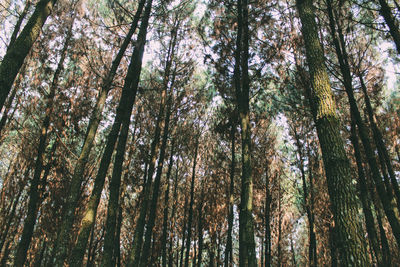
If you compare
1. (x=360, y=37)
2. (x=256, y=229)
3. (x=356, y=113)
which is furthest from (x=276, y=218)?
(x=360, y=37)

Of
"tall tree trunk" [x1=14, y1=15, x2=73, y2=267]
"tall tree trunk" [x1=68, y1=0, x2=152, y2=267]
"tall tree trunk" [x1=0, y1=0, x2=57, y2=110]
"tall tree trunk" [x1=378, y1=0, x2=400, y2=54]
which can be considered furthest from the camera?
"tall tree trunk" [x1=14, y1=15, x2=73, y2=267]

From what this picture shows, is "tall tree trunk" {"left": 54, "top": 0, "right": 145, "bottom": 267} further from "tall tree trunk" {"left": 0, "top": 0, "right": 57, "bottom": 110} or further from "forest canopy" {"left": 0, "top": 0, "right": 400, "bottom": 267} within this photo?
"tall tree trunk" {"left": 0, "top": 0, "right": 57, "bottom": 110}

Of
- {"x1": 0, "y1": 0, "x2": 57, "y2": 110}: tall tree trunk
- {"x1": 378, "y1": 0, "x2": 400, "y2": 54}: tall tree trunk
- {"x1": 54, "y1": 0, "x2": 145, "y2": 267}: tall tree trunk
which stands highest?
{"x1": 378, "y1": 0, "x2": 400, "y2": 54}: tall tree trunk

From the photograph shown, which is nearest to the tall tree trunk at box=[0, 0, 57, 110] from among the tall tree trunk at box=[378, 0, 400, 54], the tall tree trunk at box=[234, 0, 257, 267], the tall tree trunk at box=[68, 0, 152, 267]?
the tall tree trunk at box=[68, 0, 152, 267]

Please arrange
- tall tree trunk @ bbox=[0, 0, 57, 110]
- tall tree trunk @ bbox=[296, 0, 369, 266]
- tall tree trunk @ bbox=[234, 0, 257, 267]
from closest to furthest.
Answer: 1. tall tree trunk @ bbox=[296, 0, 369, 266]
2. tall tree trunk @ bbox=[0, 0, 57, 110]
3. tall tree trunk @ bbox=[234, 0, 257, 267]

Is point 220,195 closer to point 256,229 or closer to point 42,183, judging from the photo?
point 256,229

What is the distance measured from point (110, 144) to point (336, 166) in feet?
11.0

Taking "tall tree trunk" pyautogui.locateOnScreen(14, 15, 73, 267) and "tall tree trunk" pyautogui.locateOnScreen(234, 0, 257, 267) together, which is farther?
"tall tree trunk" pyautogui.locateOnScreen(14, 15, 73, 267)

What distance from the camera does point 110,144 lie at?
403 cm

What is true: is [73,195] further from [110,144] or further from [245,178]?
[245,178]

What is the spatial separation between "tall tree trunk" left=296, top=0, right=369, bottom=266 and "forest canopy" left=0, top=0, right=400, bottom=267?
0.04ft

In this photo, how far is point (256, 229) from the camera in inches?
445

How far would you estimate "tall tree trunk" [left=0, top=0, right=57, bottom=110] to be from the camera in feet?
8.54

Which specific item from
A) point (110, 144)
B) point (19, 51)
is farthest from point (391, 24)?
point (19, 51)
